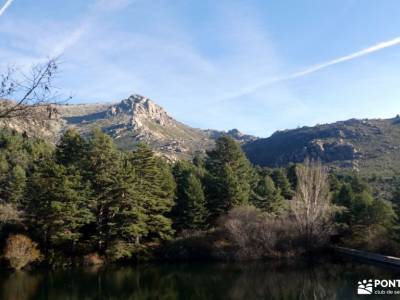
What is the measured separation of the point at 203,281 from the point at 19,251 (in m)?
19.1

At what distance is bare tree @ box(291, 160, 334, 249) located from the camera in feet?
134

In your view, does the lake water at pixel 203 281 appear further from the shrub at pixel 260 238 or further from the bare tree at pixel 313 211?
the bare tree at pixel 313 211

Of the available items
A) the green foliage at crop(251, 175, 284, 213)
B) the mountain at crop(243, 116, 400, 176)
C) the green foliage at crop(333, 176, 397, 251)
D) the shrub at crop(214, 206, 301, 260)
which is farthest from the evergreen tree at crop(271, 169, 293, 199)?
the mountain at crop(243, 116, 400, 176)

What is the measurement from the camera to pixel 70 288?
94.2ft

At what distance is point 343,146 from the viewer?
140 m

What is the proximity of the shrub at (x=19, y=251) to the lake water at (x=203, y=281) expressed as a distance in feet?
5.36

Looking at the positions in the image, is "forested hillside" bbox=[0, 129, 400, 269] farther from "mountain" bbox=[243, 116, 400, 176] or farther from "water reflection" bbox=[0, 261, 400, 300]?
"mountain" bbox=[243, 116, 400, 176]

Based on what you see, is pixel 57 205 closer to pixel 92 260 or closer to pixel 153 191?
pixel 92 260

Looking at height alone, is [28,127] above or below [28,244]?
above

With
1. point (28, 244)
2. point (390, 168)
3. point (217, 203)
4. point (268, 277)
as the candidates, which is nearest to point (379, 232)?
point (268, 277)

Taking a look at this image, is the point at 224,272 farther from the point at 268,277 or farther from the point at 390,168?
the point at 390,168

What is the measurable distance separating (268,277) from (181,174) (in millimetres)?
26549

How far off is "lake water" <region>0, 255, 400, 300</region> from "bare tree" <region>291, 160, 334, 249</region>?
3.24 meters

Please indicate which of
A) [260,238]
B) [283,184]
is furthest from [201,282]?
[283,184]
